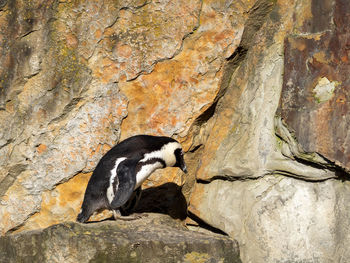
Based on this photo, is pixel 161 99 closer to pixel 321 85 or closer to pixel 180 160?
pixel 180 160

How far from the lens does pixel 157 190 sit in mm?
5430

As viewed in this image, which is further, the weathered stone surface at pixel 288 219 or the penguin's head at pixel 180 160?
the penguin's head at pixel 180 160

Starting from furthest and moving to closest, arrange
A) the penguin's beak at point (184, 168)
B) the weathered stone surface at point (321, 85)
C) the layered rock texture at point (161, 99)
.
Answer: the penguin's beak at point (184, 168)
the layered rock texture at point (161, 99)
the weathered stone surface at point (321, 85)

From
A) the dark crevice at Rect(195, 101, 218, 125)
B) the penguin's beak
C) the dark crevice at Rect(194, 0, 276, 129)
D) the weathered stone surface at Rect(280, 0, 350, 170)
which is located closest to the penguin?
the penguin's beak

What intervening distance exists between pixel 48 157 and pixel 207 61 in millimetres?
1708

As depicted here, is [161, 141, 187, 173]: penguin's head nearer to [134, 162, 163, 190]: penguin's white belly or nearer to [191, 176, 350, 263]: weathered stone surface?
[134, 162, 163, 190]: penguin's white belly

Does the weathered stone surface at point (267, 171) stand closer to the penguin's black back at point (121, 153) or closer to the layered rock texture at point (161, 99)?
the layered rock texture at point (161, 99)

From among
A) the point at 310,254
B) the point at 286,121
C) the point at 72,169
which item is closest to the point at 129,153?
the point at 72,169

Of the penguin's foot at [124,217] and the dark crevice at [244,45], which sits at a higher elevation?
the dark crevice at [244,45]

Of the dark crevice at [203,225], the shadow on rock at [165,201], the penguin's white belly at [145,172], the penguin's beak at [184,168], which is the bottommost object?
the dark crevice at [203,225]

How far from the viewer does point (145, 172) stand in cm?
490

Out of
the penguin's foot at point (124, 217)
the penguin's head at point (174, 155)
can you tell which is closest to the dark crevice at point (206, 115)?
the penguin's head at point (174, 155)

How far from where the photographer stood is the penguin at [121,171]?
468cm

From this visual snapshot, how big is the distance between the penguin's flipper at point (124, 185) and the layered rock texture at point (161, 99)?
0.54 metres
